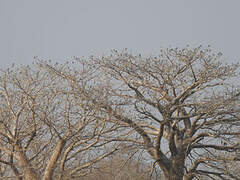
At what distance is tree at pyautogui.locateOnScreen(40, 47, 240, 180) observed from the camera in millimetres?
8625

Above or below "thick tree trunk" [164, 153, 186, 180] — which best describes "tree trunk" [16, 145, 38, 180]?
above

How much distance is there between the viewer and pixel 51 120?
952 centimetres

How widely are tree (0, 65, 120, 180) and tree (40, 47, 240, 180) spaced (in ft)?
1.56

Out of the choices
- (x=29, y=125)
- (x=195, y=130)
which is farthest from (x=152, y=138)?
(x=29, y=125)

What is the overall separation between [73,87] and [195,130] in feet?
12.4

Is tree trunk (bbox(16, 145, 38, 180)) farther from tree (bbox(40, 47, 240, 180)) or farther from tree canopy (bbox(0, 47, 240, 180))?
tree (bbox(40, 47, 240, 180))

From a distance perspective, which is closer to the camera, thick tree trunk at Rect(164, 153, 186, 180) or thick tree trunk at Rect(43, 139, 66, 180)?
thick tree trunk at Rect(43, 139, 66, 180)

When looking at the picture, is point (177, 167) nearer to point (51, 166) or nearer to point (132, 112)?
point (132, 112)

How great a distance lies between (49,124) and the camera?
9.09 m

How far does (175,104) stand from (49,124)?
3583 mm

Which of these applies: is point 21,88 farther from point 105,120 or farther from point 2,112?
point 105,120

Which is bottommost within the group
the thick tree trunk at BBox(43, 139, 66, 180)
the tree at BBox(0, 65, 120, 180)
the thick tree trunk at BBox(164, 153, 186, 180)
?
the thick tree trunk at BBox(164, 153, 186, 180)

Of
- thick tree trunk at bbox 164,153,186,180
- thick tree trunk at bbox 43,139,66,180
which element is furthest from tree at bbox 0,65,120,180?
thick tree trunk at bbox 164,153,186,180

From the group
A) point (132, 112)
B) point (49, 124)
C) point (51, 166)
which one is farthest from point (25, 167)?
point (132, 112)
